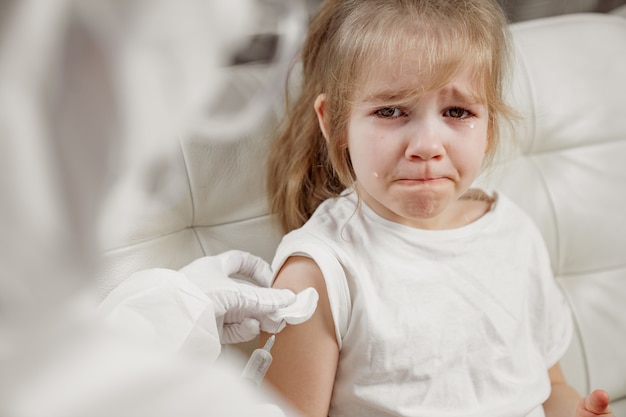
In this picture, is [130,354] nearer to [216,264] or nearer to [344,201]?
[216,264]

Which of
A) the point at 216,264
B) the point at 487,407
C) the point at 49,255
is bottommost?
the point at 487,407

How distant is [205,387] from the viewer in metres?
0.47

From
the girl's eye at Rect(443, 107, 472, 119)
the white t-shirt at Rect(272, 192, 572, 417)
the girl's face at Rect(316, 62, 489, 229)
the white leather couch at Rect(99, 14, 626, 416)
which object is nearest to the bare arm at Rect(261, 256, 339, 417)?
the white t-shirt at Rect(272, 192, 572, 417)

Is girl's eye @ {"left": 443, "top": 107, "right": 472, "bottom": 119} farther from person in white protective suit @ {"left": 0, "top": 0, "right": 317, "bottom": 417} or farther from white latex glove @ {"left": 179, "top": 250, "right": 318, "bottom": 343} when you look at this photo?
person in white protective suit @ {"left": 0, "top": 0, "right": 317, "bottom": 417}

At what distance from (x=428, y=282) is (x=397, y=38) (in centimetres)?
34

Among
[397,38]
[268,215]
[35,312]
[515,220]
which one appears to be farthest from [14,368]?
[515,220]

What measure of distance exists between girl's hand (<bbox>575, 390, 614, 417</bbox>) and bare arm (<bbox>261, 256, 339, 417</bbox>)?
13.1 inches

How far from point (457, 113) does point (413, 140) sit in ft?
0.29

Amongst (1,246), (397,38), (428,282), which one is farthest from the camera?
(428,282)

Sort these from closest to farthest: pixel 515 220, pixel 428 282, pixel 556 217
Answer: pixel 428 282
pixel 515 220
pixel 556 217

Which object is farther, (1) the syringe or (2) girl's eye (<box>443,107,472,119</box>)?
(2) girl's eye (<box>443,107,472,119</box>)

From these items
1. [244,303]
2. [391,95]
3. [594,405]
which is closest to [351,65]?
[391,95]

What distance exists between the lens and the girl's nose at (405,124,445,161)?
3.13 ft

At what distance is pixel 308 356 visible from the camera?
0.97 metres
